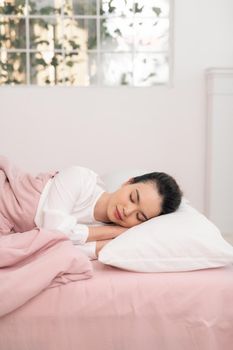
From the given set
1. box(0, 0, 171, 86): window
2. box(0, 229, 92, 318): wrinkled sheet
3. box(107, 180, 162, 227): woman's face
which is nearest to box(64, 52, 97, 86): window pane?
box(0, 0, 171, 86): window

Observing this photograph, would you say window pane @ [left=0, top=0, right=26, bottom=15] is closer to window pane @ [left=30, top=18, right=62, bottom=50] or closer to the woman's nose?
window pane @ [left=30, top=18, right=62, bottom=50]

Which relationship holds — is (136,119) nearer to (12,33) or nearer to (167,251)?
(12,33)

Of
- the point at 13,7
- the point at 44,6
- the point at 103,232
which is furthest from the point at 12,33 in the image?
the point at 103,232

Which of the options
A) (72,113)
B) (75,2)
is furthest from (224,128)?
(75,2)

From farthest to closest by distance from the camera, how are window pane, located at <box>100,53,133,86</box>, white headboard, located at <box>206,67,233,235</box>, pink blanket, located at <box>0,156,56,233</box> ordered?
window pane, located at <box>100,53,133,86</box>, white headboard, located at <box>206,67,233,235</box>, pink blanket, located at <box>0,156,56,233</box>

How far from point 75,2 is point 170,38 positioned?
2.46ft

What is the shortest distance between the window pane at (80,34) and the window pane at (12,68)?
354 mm

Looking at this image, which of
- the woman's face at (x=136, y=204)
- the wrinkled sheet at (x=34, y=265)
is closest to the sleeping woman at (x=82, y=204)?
the woman's face at (x=136, y=204)

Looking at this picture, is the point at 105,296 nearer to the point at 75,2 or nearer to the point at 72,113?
the point at 72,113

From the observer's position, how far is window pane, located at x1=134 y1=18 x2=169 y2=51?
3648 millimetres

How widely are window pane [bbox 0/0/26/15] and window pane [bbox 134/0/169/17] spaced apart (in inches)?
32.9

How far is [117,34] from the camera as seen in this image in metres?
3.68

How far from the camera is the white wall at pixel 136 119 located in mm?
3492

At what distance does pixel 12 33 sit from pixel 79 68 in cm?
55
